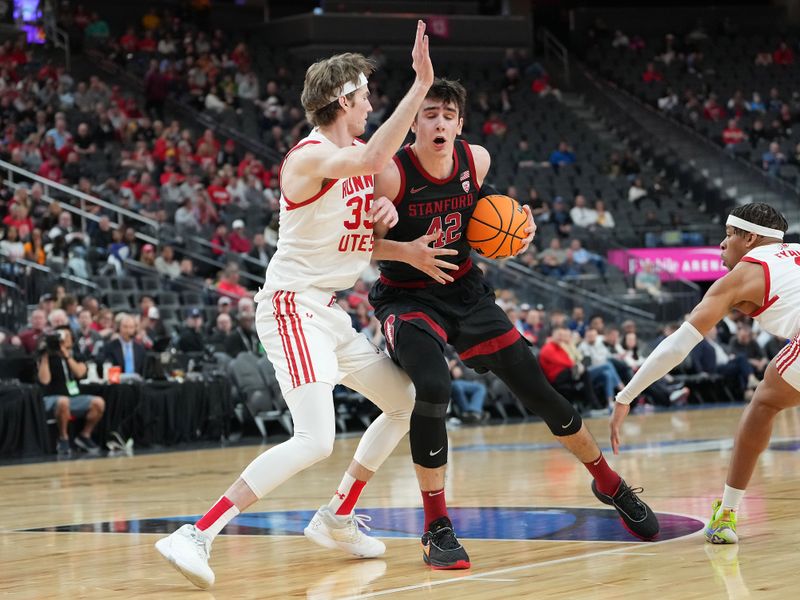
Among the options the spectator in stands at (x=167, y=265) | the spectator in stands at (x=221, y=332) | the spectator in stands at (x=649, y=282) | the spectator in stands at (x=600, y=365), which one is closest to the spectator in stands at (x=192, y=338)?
the spectator in stands at (x=221, y=332)

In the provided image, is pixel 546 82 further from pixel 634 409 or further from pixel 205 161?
pixel 634 409

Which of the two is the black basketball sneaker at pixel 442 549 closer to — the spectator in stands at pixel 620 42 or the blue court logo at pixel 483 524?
the blue court logo at pixel 483 524

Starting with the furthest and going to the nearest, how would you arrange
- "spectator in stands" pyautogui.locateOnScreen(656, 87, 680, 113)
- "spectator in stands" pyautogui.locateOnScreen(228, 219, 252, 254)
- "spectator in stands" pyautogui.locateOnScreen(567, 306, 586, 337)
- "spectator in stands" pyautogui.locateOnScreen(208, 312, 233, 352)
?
"spectator in stands" pyautogui.locateOnScreen(656, 87, 680, 113)
"spectator in stands" pyautogui.locateOnScreen(567, 306, 586, 337)
"spectator in stands" pyautogui.locateOnScreen(228, 219, 252, 254)
"spectator in stands" pyautogui.locateOnScreen(208, 312, 233, 352)

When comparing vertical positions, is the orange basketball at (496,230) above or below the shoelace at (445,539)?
above

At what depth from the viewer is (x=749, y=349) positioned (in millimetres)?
18031

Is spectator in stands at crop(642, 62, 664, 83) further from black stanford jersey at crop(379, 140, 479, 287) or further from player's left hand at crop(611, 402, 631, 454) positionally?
player's left hand at crop(611, 402, 631, 454)

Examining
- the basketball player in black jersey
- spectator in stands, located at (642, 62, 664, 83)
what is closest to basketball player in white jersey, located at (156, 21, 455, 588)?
the basketball player in black jersey

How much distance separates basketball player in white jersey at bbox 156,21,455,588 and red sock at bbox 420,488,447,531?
1.10 ft

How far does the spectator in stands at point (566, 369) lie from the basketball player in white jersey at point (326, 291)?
1006cm

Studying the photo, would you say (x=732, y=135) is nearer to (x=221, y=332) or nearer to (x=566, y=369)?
(x=566, y=369)

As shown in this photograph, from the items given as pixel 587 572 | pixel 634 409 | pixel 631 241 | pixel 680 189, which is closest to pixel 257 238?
pixel 634 409

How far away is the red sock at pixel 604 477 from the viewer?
5.55 m

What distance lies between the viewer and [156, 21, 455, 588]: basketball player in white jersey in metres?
4.77

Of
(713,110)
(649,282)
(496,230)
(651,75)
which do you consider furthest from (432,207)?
(651,75)
